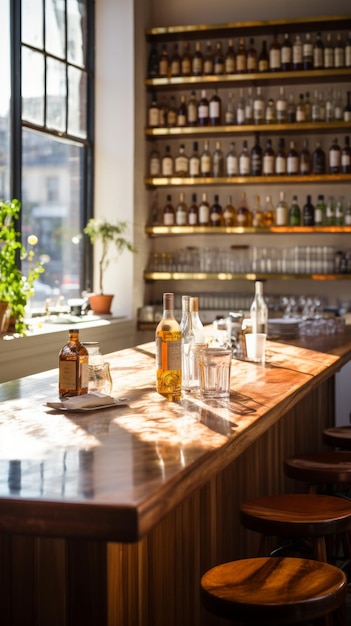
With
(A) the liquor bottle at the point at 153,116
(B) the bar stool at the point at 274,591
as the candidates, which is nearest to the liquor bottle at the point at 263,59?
(A) the liquor bottle at the point at 153,116

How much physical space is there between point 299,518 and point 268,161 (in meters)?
4.42

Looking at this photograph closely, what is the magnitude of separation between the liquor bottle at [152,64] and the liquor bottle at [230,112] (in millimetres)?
580

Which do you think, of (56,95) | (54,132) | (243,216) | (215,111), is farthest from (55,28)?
(243,216)

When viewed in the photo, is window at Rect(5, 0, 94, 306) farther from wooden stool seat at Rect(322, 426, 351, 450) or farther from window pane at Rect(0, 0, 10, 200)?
wooden stool seat at Rect(322, 426, 351, 450)

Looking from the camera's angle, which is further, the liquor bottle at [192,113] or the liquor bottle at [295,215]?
the liquor bottle at [192,113]

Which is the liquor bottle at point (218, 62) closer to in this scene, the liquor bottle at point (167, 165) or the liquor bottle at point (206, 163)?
the liquor bottle at point (206, 163)

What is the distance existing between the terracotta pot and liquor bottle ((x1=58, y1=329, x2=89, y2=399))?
3770mm

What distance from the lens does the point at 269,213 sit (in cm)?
656

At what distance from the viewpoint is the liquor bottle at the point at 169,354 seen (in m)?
2.51

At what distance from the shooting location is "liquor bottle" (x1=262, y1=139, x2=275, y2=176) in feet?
21.2

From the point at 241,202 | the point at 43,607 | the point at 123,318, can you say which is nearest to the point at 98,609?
the point at 43,607

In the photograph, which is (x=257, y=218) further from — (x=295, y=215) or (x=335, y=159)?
(x=335, y=159)

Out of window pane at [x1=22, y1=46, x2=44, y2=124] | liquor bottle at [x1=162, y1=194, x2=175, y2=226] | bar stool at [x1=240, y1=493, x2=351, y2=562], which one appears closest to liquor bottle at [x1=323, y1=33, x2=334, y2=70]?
liquor bottle at [x1=162, y1=194, x2=175, y2=226]

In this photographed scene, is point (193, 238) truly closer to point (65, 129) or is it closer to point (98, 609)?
point (65, 129)
